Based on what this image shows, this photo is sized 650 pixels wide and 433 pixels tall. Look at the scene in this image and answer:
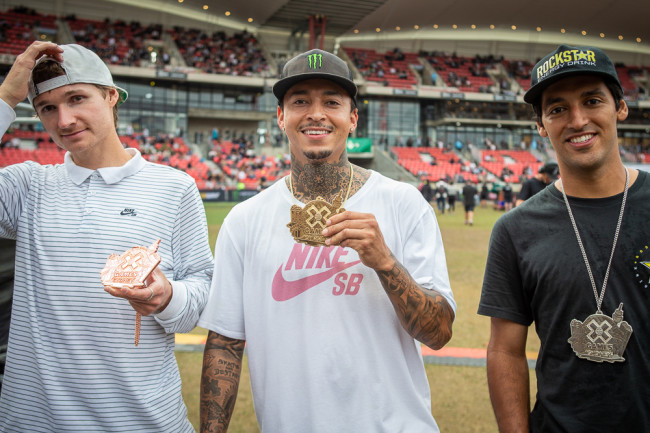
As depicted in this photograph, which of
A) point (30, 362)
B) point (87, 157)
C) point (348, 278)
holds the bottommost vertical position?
point (30, 362)

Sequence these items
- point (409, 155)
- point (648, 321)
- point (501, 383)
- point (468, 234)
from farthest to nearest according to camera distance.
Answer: point (409, 155) < point (468, 234) < point (501, 383) < point (648, 321)

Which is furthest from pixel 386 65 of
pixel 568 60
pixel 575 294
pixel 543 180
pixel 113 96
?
pixel 575 294

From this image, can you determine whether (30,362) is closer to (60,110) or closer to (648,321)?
(60,110)

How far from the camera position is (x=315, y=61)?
2.06 m

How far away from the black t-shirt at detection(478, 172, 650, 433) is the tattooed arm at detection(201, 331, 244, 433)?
3.81ft

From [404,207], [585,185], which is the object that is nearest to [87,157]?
[404,207]

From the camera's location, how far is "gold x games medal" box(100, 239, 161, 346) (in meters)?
1.83

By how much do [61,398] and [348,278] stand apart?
1356mm

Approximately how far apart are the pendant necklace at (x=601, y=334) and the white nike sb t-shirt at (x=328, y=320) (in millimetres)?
529

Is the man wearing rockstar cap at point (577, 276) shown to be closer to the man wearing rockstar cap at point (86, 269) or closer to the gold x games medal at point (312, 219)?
the gold x games medal at point (312, 219)

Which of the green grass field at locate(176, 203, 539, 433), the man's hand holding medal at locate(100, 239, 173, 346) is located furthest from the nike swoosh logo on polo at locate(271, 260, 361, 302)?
the green grass field at locate(176, 203, 539, 433)

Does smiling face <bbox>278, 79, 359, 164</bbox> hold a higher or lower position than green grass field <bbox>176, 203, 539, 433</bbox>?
higher

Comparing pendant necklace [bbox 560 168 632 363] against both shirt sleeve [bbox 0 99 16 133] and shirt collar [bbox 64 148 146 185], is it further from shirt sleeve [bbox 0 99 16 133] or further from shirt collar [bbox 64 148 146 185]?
shirt sleeve [bbox 0 99 16 133]

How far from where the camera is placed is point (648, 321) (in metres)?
1.80
